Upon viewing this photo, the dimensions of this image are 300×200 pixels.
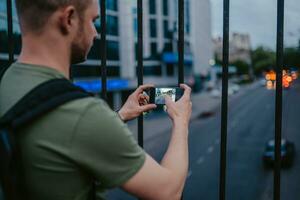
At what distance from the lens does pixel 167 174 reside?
1131 millimetres

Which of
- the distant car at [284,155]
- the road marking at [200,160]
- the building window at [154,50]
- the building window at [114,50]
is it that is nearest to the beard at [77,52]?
the distant car at [284,155]

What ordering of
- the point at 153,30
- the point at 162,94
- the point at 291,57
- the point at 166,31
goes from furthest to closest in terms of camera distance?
the point at 166,31 < the point at 153,30 < the point at 291,57 < the point at 162,94

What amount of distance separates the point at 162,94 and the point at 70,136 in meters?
0.58

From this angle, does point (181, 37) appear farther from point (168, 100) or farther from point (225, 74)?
point (168, 100)

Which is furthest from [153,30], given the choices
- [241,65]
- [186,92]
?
[186,92]

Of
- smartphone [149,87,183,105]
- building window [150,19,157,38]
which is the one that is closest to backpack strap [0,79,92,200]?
smartphone [149,87,183,105]

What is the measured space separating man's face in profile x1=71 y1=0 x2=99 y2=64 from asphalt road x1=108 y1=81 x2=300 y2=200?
8.70 feet

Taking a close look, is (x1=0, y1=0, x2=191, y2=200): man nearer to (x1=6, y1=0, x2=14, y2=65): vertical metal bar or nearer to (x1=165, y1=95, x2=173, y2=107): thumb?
(x1=165, y1=95, x2=173, y2=107): thumb

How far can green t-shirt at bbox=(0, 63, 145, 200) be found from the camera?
3.43 ft

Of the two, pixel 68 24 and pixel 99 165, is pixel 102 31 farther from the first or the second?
pixel 99 165

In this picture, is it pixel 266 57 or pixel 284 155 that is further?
pixel 284 155

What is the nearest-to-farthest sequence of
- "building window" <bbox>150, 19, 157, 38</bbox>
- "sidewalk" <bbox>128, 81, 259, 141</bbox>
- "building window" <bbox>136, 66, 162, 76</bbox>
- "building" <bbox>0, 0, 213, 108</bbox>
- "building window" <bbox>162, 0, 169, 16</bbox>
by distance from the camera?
"sidewalk" <bbox>128, 81, 259, 141</bbox>, "building" <bbox>0, 0, 213, 108</bbox>, "building window" <bbox>162, 0, 169, 16</bbox>, "building window" <bbox>150, 19, 157, 38</bbox>, "building window" <bbox>136, 66, 162, 76</bbox>

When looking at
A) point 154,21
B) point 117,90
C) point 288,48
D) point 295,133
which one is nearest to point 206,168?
point 295,133

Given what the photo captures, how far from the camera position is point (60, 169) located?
107cm
